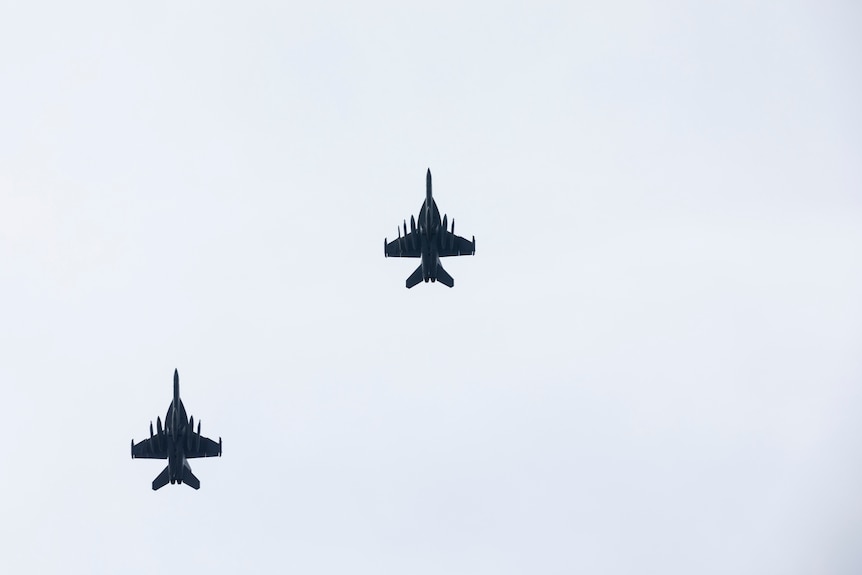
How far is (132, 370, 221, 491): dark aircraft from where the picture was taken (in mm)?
97250

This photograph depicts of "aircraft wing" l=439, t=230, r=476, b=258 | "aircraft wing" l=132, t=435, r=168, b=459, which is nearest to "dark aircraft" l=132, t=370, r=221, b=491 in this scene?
"aircraft wing" l=132, t=435, r=168, b=459

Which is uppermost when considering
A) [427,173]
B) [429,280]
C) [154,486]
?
[427,173]

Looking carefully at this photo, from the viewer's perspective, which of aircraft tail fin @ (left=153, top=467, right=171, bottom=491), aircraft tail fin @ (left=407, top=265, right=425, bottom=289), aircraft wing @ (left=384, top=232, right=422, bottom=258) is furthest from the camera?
aircraft tail fin @ (left=153, top=467, right=171, bottom=491)

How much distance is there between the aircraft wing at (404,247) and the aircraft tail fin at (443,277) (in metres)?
2.18

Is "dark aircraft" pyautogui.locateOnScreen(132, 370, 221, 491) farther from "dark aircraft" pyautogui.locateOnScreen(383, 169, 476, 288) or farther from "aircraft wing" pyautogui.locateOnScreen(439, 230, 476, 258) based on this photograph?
"aircraft wing" pyautogui.locateOnScreen(439, 230, 476, 258)

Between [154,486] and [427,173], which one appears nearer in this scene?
[427,173]

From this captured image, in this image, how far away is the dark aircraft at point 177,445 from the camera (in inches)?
3829

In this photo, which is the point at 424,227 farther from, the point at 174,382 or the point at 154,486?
the point at 154,486

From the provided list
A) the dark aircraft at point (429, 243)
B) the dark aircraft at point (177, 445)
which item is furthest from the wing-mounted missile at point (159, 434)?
the dark aircraft at point (429, 243)

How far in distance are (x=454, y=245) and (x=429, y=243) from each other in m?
2.71

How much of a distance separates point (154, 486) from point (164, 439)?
7252mm

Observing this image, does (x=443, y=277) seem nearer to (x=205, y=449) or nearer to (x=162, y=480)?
(x=205, y=449)

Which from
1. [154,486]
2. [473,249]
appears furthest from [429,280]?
[154,486]

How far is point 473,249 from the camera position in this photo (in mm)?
98000
